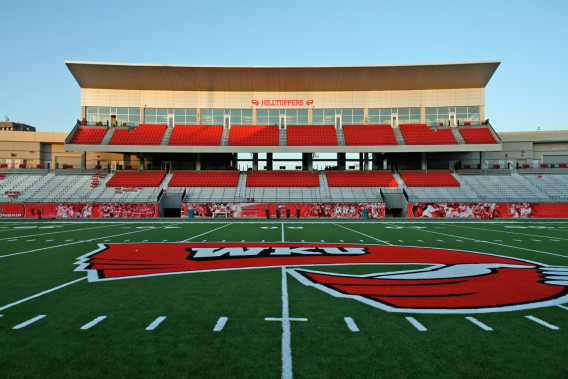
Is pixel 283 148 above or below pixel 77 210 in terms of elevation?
above

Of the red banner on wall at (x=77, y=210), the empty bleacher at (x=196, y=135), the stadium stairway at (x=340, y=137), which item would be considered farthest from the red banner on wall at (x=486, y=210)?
the red banner on wall at (x=77, y=210)

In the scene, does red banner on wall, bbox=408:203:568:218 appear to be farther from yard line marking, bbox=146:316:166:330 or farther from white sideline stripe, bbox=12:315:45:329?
white sideline stripe, bbox=12:315:45:329

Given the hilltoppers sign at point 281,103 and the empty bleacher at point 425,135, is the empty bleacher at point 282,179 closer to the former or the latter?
the hilltoppers sign at point 281,103

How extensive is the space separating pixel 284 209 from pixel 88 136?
2466cm

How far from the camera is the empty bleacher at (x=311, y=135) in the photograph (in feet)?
126

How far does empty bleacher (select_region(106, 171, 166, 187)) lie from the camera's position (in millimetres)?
36562

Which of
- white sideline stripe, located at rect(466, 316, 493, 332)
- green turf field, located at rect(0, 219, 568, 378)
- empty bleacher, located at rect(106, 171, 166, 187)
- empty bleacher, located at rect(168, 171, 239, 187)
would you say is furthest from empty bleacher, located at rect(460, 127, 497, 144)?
white sideline stripe, located at rect(466, 316, 493, 332)

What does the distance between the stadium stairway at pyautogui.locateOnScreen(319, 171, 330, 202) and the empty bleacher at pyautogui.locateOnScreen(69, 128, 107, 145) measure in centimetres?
2536

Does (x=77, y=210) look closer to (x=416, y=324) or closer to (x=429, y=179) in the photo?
(x=416, y=324)

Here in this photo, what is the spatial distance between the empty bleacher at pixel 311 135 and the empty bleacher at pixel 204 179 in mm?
7680

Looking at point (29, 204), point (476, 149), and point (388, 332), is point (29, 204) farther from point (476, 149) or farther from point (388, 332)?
point (476, 149)

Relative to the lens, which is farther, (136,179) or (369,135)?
(369,135)

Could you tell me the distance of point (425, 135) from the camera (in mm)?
39062

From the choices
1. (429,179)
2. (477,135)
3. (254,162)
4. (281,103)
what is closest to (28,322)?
(254,162)
